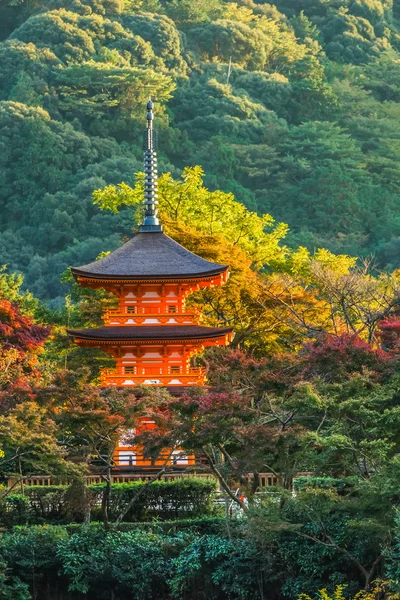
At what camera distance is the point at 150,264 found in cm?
3922

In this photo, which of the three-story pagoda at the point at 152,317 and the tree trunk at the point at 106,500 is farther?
the three-story pagoda at the point at 152,317

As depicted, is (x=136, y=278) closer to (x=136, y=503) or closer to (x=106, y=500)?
(x=136, y=503)

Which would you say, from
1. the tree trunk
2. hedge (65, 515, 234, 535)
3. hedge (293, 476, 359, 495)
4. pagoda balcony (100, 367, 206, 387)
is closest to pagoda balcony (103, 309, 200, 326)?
pagoda balcony (100, 367, 206, 387)

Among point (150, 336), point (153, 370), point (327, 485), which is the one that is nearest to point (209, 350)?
point (153, 370)

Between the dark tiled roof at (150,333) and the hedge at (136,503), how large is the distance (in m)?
5.80

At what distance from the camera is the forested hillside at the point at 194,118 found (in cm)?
7656

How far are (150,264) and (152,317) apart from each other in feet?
4.23

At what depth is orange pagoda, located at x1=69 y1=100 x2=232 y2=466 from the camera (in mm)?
38375

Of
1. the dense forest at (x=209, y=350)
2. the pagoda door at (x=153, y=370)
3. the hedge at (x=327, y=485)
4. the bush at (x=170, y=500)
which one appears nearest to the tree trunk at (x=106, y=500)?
the dense forest at (x=209, y=350)

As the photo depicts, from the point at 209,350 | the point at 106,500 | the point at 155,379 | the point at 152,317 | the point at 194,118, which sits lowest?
the point at 194,118

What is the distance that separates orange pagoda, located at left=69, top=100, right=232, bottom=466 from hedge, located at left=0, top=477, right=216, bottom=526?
15.7 feet

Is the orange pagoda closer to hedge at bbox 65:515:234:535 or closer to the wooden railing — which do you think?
the wooden railing

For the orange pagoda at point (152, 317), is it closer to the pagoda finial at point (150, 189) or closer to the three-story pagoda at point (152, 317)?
the three-story pagoda at point (152, 317)

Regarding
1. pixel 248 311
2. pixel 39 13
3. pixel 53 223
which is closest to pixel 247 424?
pixel 248 311
